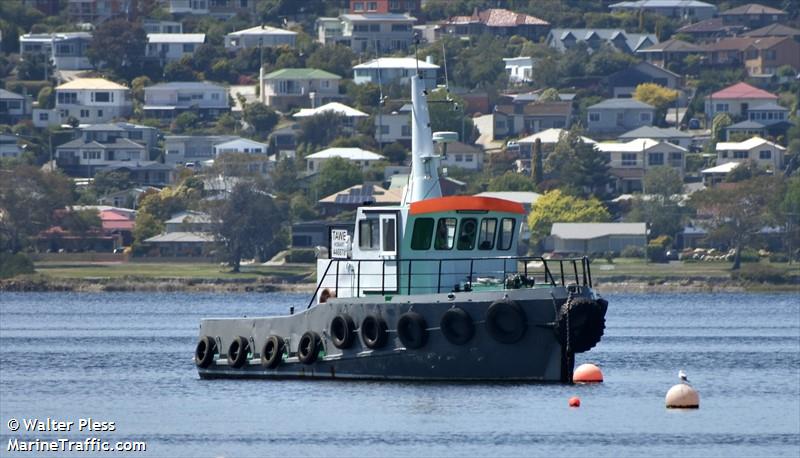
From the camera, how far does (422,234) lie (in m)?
51.7

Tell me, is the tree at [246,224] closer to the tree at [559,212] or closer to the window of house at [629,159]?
the tree at [559,212]

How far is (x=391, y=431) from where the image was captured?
45250 millimetres

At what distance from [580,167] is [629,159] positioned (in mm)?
15950

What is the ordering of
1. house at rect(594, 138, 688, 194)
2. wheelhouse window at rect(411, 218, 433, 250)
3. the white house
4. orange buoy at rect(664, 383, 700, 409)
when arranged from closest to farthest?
1. orange buoy at rect(664, 383, 700, 409)
2. wheelhouse window at rect(411, 218, 433, 250)
3. house at rect(594, 138, 688, 194)
4. the white house

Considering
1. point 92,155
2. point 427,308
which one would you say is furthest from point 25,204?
point 427,308

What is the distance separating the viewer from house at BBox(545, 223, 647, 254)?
15275 cm

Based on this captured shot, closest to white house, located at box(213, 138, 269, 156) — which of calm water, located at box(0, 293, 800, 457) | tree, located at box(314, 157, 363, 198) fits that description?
tree, located at box(314, 157, 363, 198)

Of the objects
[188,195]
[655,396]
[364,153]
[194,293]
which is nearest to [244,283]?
[194,293]

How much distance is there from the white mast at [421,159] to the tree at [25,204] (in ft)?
332

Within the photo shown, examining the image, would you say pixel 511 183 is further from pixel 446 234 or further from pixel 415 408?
pixel 415 408

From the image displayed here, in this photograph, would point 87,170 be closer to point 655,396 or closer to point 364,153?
point 364,153

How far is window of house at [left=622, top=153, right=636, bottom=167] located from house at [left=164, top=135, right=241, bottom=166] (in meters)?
35.5

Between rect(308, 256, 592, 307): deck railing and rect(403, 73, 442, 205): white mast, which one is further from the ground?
rect(403, 73, 442, 205): white mast

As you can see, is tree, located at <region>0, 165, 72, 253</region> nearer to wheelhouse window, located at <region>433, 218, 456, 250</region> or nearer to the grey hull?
the grey hull
